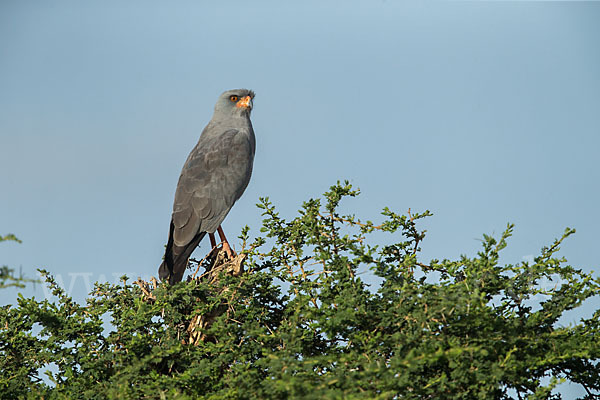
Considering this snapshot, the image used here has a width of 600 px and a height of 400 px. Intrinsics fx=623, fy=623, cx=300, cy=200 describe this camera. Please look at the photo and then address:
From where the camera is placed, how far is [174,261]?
6.55m

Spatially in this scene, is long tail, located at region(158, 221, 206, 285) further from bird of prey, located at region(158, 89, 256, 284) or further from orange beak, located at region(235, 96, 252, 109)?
orange beak, located at region(235, 96, 252, 109)

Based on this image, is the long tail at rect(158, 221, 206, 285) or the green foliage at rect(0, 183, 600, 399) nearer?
the green foliage at rect(0, 183, 600, 399)

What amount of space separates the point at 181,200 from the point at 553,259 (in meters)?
4.45

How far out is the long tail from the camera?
250 inches

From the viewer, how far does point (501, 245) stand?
4.29 metres

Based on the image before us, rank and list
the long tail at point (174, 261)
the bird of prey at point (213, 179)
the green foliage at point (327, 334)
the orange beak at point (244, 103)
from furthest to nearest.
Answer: the orange beak at point (244, 103) → the bird of prey at point (213, 179) → the long tail at point (174, 261) → the green foliage at point (327, 334)

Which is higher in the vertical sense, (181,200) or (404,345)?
(181,200)

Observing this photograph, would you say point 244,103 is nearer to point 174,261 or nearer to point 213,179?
point 213,179

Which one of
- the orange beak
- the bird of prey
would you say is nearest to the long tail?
the bird of prey

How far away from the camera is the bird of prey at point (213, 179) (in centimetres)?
684

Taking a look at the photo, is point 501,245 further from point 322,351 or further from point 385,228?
point 322,351

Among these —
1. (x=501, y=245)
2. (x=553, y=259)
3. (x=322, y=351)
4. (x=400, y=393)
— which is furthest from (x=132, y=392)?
(x=553, y=259)

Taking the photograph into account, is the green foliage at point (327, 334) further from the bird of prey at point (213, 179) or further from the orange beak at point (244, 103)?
the orange beak at point (244, 103)

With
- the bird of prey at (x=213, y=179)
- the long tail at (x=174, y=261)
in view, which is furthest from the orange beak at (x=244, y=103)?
the long tail at (x=174, y=261)
